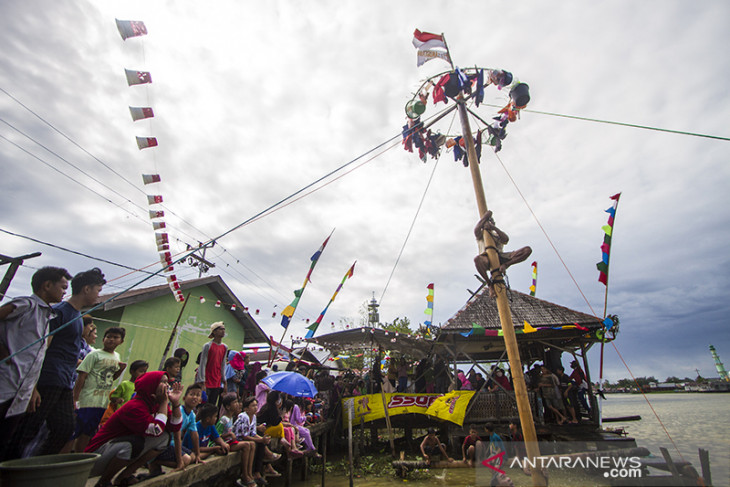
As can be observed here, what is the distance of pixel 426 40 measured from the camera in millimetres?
6727

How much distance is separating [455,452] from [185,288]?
12276mm

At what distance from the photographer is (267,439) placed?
21.9ft

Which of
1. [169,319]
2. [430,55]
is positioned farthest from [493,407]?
[169,319]

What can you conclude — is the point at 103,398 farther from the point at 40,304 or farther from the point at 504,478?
the point at 504,478

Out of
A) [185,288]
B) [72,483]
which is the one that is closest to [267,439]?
[72,483]

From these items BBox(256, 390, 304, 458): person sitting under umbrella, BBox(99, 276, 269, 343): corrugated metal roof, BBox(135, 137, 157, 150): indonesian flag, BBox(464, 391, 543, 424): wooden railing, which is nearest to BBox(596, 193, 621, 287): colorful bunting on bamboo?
BBox(464, 391, 543, 424): wooden railing

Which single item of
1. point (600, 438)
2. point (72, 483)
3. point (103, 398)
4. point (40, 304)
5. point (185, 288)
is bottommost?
point (600, 438)

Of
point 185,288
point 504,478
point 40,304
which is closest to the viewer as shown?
point 40,304

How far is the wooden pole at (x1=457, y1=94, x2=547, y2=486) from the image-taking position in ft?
14.0

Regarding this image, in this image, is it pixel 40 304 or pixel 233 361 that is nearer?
pixel 40 304

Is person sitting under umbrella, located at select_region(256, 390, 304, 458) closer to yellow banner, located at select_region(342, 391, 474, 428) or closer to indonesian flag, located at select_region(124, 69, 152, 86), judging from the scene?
yellow banner, located at select_region(342, 391, 474, 428)

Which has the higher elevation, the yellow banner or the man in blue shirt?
the man in blue shirt

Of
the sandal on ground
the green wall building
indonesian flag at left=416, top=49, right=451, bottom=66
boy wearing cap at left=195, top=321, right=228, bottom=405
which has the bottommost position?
the sandal on ground

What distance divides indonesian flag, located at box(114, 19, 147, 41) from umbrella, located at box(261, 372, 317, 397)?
7200 mm
